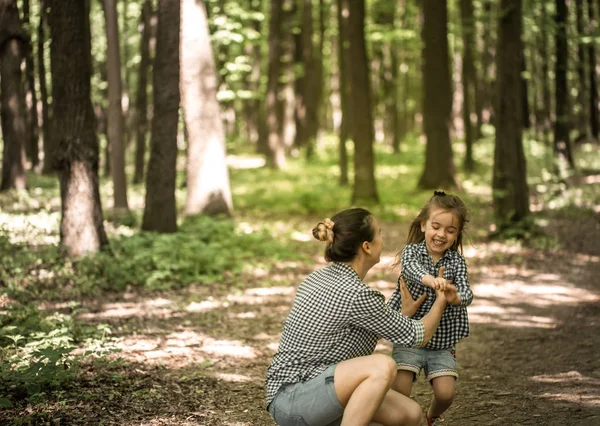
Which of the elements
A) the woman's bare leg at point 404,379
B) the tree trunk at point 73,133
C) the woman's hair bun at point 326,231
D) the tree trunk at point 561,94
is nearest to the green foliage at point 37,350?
the tree trunk at point 73,133

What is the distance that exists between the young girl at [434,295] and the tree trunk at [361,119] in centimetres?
1289

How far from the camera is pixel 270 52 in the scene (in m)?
26.2

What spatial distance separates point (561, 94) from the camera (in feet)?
61.8

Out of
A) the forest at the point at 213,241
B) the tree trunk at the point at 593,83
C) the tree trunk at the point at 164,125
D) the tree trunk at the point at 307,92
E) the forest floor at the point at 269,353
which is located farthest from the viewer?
the tree trunk at the point at 307,92

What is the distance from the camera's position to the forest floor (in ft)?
16.9

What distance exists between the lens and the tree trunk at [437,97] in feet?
61.8

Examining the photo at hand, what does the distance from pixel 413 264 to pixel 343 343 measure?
807mm

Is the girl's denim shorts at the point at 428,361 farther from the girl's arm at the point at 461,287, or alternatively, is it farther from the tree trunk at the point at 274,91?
the tree trunk at the point at 274,91

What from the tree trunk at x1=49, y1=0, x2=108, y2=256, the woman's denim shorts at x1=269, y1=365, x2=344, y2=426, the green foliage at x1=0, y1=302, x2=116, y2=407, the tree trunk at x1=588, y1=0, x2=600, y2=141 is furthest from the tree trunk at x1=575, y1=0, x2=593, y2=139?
the woman's denim shorts at x1=269, y1=365, x2=344, y2=426

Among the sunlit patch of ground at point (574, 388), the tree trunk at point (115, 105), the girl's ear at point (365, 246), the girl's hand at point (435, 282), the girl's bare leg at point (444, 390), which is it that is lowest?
the sunlit patch of ground at point (574, 388)

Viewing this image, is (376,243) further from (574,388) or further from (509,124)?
(509,124)

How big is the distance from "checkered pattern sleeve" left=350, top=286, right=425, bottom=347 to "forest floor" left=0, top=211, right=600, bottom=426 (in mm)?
1514

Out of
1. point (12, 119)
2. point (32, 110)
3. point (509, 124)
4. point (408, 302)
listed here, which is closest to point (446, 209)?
point (408, 302)

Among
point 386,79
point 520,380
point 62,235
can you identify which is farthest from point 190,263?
point 386,79
